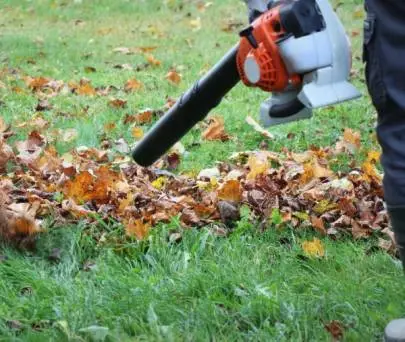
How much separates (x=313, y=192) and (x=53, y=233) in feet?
3.29

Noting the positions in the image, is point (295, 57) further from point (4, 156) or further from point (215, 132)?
point (215, 132)

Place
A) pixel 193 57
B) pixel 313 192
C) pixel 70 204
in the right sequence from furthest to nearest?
pixel 193 57
pixel 313 192
pixel 70 204

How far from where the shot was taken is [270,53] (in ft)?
6.21

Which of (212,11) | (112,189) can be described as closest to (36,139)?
(112,189)

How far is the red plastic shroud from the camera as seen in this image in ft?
6.18

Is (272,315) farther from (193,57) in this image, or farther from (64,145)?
(193,57)

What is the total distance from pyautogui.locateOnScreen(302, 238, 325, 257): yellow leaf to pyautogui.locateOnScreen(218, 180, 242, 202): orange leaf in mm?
486

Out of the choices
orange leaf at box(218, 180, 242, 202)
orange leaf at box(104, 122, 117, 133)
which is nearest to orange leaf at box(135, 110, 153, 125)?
orange leaf at box(104, 122, 117, 133)

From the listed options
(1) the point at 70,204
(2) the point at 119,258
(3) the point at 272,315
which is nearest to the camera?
(3) the point at 272,315

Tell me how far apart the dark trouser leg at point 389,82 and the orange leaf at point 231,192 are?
133cm

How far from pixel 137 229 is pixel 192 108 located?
559 mm

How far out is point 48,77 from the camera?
659cm

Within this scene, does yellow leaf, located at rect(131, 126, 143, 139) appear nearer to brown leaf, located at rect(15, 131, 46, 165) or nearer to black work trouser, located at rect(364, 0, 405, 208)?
brown leaf, located at rect(15, 131, 46, 165)

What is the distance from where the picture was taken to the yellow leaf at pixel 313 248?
258 centimetres
